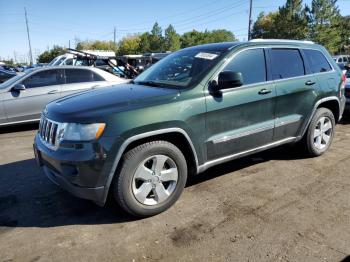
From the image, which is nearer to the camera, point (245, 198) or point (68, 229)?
point (68, 229)

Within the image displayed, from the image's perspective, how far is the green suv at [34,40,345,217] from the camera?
10.6ft

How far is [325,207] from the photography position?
370 centimetres

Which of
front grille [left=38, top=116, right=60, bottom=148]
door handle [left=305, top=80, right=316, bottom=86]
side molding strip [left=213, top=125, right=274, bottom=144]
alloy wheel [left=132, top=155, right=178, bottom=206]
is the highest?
door handle [left=305, top=80, right=316, bottom=86]

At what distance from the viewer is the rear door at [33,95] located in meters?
7.69

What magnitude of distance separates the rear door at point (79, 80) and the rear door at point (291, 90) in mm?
5160

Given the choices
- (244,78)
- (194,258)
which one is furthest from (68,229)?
(244,78)

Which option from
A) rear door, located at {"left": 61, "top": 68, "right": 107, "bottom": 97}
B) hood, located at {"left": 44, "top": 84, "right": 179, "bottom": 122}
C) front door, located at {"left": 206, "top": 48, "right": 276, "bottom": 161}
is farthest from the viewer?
rear door, located at {"left": 61, "top": 68, "right": 107, "bottom": 97}

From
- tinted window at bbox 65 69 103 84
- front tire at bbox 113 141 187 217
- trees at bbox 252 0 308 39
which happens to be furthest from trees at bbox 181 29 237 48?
front tire at bbox 113 141 187 217

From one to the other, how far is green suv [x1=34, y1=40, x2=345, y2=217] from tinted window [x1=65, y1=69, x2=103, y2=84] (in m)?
4.21

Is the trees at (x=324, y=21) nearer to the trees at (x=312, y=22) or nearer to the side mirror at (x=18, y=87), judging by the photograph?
the trees at (x=312, y=22)

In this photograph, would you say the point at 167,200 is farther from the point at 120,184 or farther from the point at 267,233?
the point at 267,233

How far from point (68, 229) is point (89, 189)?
20.2 inches

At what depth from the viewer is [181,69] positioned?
14.1 feet

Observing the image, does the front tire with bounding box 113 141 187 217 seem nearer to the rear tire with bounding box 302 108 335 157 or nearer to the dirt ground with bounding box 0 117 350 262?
the dirt ground with bounding box 0 117 350 262
